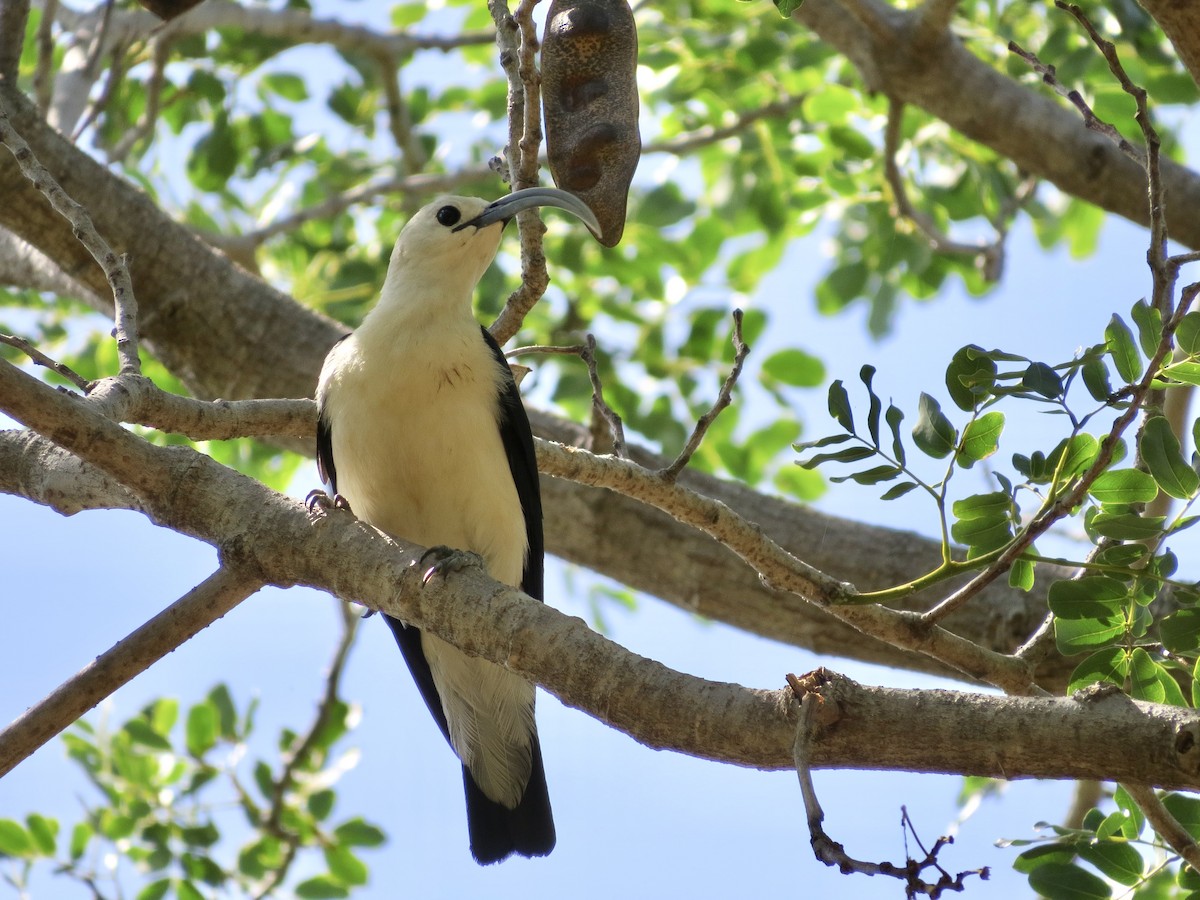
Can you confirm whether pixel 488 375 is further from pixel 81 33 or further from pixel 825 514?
pixel 81 33

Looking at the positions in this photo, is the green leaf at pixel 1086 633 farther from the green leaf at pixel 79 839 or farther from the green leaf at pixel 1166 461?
the green leaf at pixel 79 839

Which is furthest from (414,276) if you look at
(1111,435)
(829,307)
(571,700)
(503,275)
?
(829,307)

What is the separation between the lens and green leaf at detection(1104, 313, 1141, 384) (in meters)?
2.90

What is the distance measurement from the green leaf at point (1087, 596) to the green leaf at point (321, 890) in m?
4.67

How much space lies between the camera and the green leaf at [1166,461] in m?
2.91

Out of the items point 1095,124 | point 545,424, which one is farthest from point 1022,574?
point 545,424

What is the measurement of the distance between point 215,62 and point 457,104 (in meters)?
1.50

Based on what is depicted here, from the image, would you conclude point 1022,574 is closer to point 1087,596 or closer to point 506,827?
point 1087,596

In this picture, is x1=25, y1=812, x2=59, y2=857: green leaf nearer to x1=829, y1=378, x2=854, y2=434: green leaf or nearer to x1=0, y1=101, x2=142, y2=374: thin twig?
x1=0, y1=101, x2=142, y2=374: thin twig

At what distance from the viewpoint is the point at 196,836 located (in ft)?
21.1

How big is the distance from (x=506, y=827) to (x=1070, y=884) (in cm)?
227

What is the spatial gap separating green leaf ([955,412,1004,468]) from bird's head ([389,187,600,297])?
7.19ft

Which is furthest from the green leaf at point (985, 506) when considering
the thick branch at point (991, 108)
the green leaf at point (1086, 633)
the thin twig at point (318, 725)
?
the thin twig at point (318, 725)

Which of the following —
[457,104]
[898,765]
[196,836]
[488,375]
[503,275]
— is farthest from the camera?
[457,104]
